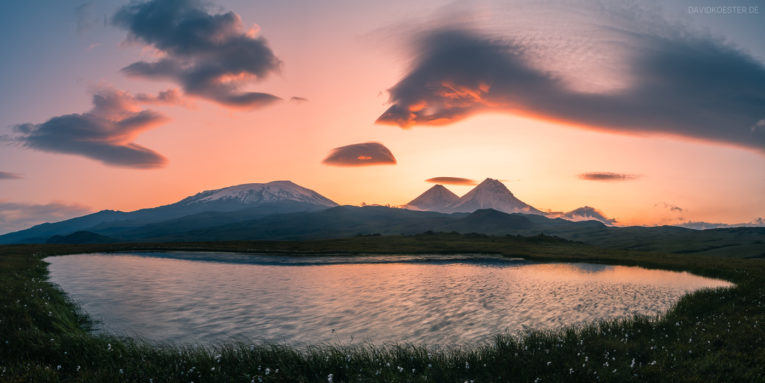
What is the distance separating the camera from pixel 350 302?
26719mm

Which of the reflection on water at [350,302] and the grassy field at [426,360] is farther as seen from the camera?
the reflection on water at [350,302]

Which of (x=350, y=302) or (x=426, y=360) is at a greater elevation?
(x=426, y=360)

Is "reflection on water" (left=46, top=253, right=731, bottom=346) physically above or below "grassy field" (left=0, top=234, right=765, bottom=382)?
below

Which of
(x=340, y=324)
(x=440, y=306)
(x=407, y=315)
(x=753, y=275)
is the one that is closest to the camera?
(x=340, y=324)

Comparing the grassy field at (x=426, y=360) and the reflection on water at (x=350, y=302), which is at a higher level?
the grassy field at (x=426, y=360)

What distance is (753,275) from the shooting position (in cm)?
3728

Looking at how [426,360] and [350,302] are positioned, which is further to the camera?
[350,302]

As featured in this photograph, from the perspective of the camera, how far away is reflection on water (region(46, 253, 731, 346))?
19.3 meters

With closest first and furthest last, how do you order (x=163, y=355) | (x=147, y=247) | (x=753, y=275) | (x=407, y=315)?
(x=163, y=355), (x=407, y=315), (x=753, y=275), (x=147, y=247)

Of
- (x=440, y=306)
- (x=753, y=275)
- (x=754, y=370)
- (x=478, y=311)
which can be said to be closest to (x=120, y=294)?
(x=440, y=306)

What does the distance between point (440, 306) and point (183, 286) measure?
76.2ft

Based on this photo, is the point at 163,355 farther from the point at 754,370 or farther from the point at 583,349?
the point at 754,370

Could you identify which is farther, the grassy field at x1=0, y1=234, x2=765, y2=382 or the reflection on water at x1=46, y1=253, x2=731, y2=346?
the reflection on water at x1=46, y1=253, x2=731, y2=346

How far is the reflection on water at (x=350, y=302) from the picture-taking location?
1933 centimetres
